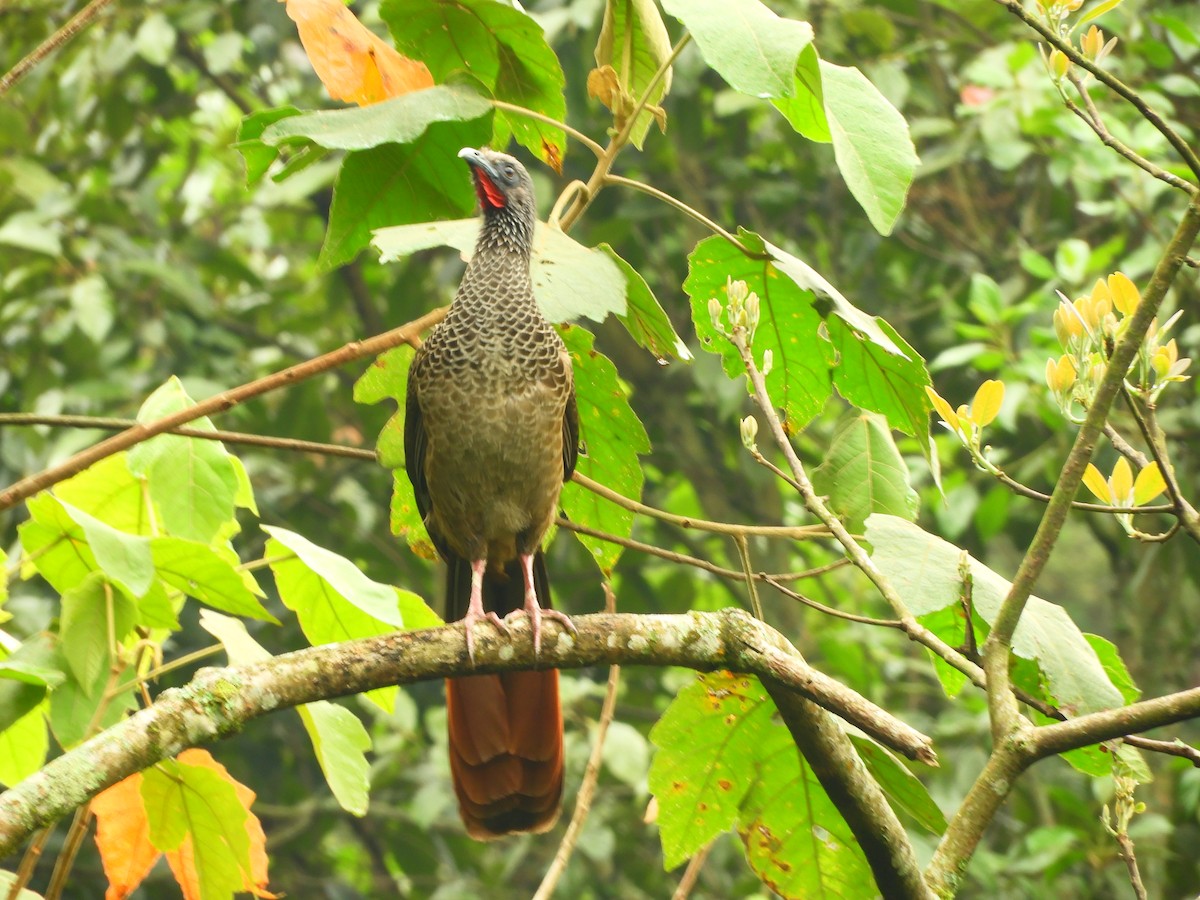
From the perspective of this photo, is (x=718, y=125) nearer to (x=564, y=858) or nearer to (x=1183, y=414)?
(x=1183, y=414)

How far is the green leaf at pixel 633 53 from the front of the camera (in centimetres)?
219

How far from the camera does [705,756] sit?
2174 millimetres

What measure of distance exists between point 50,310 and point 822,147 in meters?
3.46

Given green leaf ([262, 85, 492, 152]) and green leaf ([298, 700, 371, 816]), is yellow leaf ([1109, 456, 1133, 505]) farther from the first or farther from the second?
green leaf ([298, 700, 371, 816])

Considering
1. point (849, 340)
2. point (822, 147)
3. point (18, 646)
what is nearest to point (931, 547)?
point (849, 340)

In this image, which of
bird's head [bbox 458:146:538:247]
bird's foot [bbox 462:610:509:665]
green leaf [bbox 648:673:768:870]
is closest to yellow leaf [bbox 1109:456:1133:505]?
green leaf [bbox 648:673:768:870]

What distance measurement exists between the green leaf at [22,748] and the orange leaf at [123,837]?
0.49ft

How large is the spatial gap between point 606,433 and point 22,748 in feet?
3.84

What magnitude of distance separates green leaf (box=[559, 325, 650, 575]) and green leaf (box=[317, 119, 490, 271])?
40cm

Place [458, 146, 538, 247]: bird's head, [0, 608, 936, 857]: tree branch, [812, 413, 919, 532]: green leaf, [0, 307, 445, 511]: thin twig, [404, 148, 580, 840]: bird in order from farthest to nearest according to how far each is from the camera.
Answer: [458, 146, 538, 247]: bird's head → [404, 148, 580, 840]: bird → [812, 413, 919, 532]: green leaf → [0, 307, 445, 511]: thin twig → [0, 608, 936, 857]: tree branch

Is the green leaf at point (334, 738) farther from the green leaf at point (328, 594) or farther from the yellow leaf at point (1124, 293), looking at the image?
the yellow leaf at point (1124, 293)

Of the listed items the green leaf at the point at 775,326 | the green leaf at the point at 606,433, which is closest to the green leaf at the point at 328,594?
the green leaf at the point at 606,433

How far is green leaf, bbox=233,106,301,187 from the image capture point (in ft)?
6.24

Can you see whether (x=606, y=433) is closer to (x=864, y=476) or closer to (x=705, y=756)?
(x=864, y=476)
